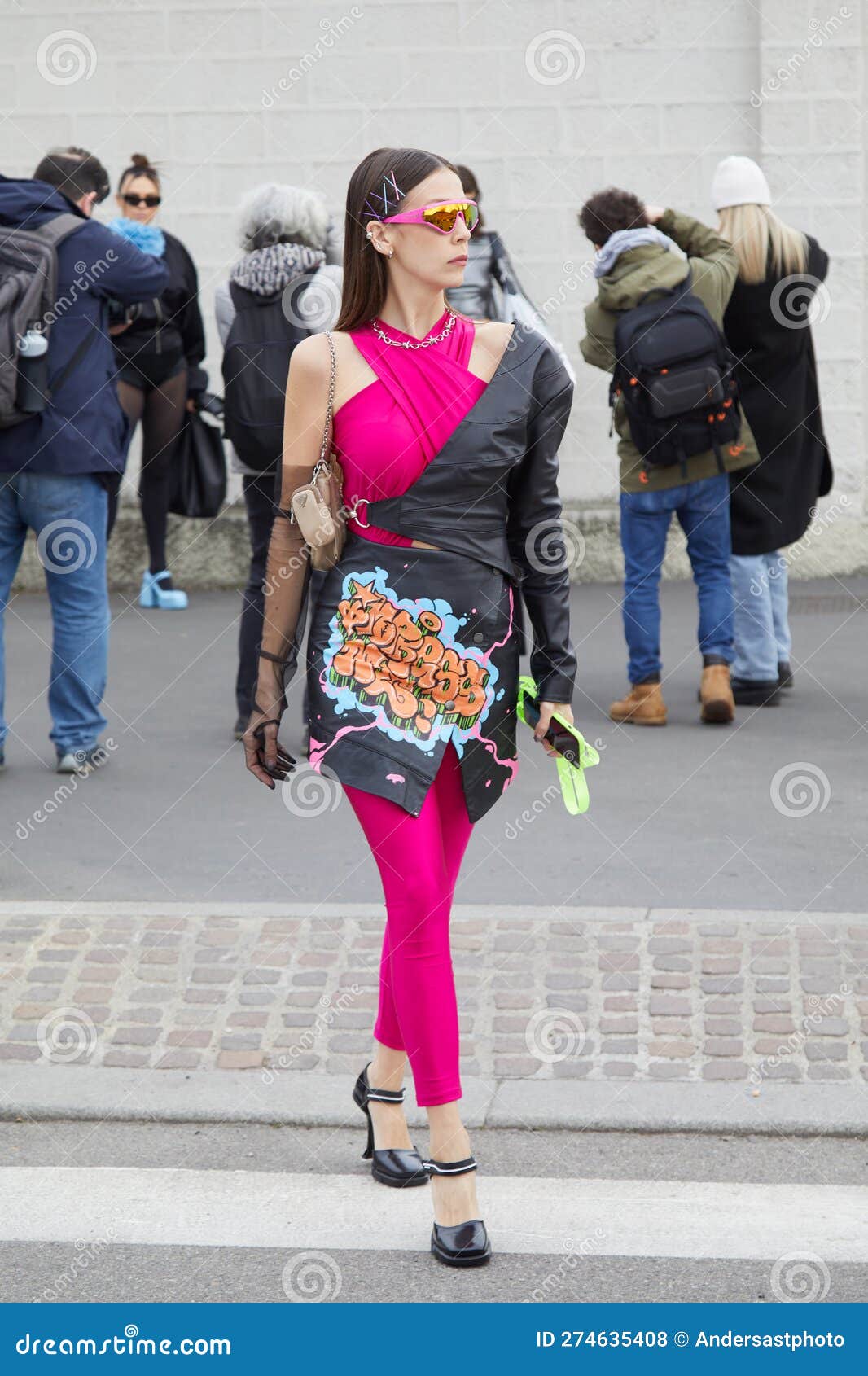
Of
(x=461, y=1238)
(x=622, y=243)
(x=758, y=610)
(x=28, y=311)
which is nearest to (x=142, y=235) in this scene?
(x=28, y=311)

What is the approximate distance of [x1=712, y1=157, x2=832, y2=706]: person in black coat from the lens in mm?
7500

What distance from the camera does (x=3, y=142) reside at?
11.1 meters

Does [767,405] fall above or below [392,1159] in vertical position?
above

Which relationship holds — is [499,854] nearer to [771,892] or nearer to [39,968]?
[771,892]

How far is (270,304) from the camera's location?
6758 mm

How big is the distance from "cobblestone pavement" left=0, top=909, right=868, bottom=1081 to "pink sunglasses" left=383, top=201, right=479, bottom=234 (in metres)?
1.94

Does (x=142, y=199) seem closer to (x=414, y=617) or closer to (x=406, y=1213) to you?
(x=414, y=617)

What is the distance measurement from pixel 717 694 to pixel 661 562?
577 millimetres

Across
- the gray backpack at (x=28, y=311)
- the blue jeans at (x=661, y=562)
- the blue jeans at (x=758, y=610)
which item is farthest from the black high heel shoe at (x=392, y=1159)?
the blue jeans at (x=758, y=610)

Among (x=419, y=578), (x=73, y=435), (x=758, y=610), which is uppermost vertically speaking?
(x=419, y=578)

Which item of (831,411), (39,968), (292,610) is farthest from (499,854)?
(831,411)

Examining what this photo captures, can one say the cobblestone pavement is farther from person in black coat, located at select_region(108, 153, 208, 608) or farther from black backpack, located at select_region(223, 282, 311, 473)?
person in black coat, located at select_region(108, 153, 208, 608)

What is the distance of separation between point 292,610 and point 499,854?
2471mm

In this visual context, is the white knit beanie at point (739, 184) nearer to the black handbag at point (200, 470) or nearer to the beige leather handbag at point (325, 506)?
the black handbag at point (200, 470)
